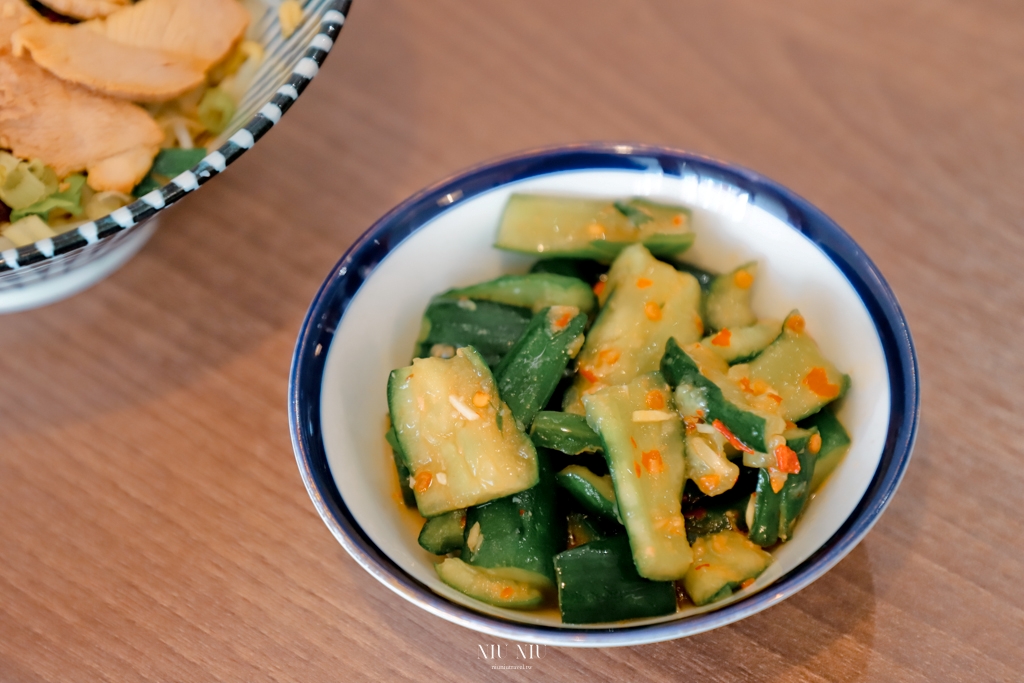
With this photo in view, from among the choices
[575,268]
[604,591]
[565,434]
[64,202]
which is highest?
[575,268]

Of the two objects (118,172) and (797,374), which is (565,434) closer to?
(797,374)

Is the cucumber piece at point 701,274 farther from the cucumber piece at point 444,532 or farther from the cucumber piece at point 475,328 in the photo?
the cucumber piece at point 444,532

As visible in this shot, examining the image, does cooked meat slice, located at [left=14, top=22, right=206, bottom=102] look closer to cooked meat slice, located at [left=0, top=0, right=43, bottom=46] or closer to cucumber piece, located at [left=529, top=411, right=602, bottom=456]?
cooked meat slice, located at [left=0, top=0, right=43, bottom=46]

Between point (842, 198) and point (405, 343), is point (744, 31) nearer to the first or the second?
point (842, 198)

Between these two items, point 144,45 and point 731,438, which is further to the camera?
point 144,45

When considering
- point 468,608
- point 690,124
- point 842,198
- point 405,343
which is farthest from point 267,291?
point 842,198

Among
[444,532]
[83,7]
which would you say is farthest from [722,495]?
[83,7]
